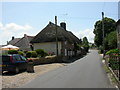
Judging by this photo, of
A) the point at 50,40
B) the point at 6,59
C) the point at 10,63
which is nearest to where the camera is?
the point at 10,63

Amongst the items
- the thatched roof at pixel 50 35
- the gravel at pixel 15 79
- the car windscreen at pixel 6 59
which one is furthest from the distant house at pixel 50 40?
the gravel at pixel 15 79

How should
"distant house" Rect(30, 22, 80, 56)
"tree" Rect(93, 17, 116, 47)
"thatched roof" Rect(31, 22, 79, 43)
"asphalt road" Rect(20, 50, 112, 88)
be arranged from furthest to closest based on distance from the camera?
"tree" Rect(93, 17, 116, 47)
"thatched roof" Rect(31, 22, 79, 43)
"distant house" Rect(30, 22, 80, 56)
"asphalt road" Rect(20, 50, 112, 88)

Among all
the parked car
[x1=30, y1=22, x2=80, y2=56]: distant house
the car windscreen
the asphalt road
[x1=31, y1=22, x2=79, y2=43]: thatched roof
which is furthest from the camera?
[x1=31, y1=22, x2=79, y2=43]: thatched roof

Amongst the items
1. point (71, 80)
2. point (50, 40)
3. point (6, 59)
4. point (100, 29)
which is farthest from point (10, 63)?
point (100, 29)

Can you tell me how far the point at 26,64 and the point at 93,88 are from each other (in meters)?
8.70

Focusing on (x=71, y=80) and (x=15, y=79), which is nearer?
(x=71, y=80)

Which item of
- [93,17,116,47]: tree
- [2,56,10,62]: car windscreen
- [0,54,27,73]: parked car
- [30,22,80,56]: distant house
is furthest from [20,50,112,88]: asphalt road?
[93,17,116,47]: tree

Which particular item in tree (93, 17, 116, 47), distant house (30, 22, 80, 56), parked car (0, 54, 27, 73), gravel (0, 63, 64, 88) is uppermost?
tree (93, 17, 116, 47)

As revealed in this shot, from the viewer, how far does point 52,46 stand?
3334cm

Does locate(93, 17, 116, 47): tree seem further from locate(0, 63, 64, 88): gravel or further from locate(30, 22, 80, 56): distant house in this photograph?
locate(0, 63, 64, 88): gravel

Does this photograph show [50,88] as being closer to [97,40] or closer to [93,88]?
[93,88]

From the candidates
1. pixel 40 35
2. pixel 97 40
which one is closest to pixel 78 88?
pixel 40 35

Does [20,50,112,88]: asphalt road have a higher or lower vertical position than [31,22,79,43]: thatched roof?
lower

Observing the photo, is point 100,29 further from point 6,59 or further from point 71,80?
point 71,80
